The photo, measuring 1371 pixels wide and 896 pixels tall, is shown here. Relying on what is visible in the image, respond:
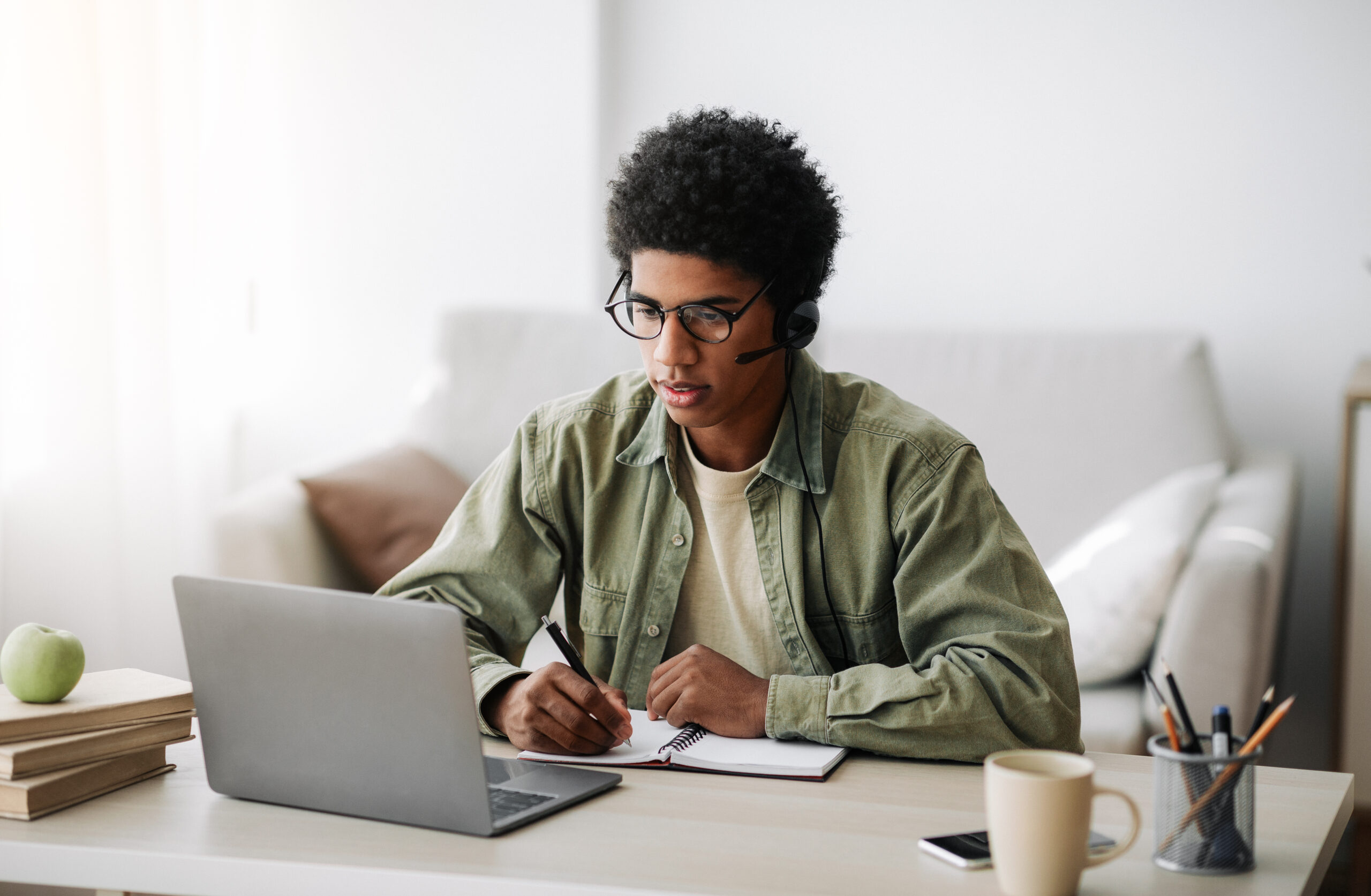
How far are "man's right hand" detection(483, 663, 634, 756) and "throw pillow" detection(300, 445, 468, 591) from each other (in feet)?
4.10

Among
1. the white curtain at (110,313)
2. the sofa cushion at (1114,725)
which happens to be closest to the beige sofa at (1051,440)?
the sofa cushion at (1114,725)

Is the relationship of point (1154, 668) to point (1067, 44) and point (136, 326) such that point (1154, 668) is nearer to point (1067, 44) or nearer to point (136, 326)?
point (1067, 44)

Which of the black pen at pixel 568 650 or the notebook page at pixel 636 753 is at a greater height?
the black pen at pixel 568 650

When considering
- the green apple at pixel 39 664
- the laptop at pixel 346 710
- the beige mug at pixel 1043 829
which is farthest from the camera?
the green apple at pixel 39 664

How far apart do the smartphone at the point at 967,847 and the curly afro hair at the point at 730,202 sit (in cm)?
60

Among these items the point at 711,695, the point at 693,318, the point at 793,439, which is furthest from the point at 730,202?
the point at 711,695

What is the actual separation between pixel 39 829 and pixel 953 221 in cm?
229

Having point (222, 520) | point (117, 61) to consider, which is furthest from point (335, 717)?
point (117, 61)

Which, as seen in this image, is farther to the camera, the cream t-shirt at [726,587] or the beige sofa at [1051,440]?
the beige sofa at [1051,440]

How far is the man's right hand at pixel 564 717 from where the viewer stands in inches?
41.3

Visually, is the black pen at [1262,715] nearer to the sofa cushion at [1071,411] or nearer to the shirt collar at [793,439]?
the shirt collar at [793,439]

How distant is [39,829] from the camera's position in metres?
0.89

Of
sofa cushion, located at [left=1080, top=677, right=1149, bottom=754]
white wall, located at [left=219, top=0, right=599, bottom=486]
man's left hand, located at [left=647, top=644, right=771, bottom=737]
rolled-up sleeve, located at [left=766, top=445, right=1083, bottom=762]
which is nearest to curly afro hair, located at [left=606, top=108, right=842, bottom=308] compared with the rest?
rolled-up sleeve, located at [left=766, top=445, right=1083, bottom=762]

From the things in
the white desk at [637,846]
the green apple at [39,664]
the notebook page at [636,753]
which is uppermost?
the green apple at [39,664]
